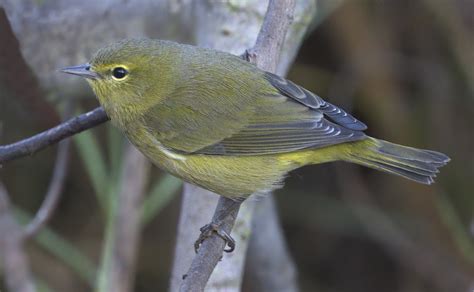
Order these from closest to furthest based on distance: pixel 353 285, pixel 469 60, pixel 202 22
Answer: pixel 202 22, pixel 469 60, pixel 353 285

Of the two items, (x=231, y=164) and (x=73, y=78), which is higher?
(x=231, y=164)

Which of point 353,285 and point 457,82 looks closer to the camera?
point 457,82

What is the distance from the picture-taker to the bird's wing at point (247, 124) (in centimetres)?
361

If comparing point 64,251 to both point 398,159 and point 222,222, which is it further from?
point 398,159

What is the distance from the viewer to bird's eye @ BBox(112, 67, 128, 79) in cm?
358

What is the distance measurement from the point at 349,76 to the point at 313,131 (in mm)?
2247

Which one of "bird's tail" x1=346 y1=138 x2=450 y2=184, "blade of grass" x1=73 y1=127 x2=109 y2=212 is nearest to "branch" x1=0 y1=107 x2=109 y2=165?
"bird's tail" x1=346 y1=138 x2=450 y2=184

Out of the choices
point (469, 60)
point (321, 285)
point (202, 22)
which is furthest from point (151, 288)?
point (469, 60)

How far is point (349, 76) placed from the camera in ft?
18.9

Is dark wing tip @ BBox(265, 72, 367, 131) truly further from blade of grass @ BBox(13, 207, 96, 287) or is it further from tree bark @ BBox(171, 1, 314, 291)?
blade of grass @ BBox(13, 207, 96, 287)

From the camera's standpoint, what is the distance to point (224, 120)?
365 cm

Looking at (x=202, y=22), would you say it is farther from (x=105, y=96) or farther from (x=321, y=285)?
(x=321, y=285)

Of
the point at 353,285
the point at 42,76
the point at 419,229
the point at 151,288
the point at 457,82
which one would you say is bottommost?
the point at 151,288

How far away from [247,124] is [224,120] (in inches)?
4.2
